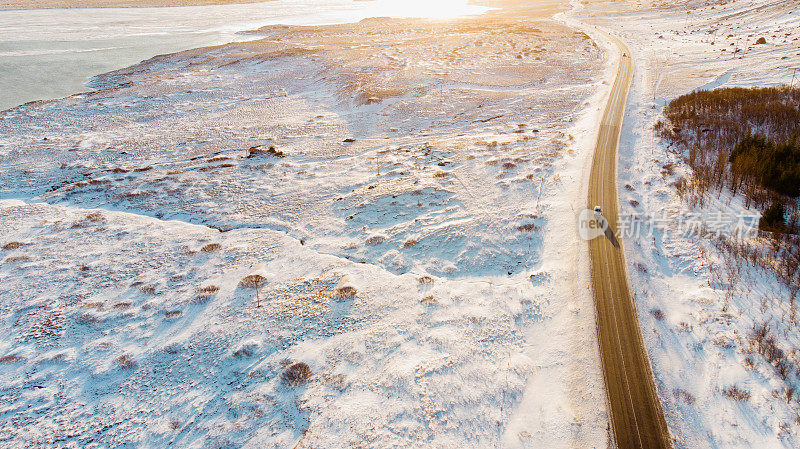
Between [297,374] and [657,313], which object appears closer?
[297,374]

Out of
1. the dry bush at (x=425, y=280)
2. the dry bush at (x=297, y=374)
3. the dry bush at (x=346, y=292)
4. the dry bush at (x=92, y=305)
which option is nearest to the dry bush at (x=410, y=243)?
the dry bush at (x=425, y=280)

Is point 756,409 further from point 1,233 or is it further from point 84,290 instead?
point 1,233

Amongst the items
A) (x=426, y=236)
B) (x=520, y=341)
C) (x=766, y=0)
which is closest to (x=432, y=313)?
(x=520, y=341)

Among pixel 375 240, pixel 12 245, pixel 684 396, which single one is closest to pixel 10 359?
pixel 12 245

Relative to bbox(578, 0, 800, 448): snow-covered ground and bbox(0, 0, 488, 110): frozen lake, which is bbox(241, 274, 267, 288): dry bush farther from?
bbox(0, 0, 488, 110): frozen lake

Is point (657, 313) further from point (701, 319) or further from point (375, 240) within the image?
point (375, 240)

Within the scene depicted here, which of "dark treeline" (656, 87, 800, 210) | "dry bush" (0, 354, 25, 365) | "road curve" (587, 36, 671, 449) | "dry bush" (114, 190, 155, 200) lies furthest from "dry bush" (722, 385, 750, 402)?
"dry bush" (114, 190, 155, 200)

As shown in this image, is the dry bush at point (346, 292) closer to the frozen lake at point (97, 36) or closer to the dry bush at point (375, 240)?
the dry bush at point (375, 240)
